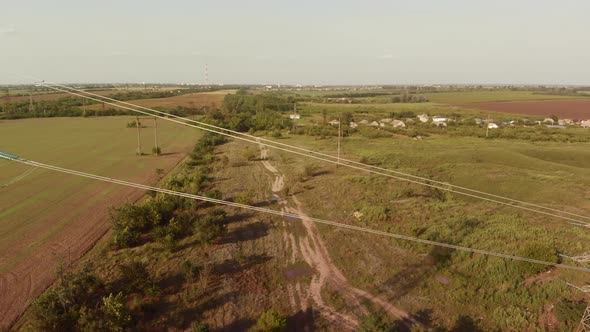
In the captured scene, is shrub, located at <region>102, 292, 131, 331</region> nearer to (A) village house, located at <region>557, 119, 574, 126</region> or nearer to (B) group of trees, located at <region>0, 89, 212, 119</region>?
(B) group of trees, located at <region>0, 89, 212, 119</region>

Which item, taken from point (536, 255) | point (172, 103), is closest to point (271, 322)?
point (536, 255)

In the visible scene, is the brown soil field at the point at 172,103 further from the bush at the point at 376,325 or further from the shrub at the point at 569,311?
the shrub at the point at 569,311

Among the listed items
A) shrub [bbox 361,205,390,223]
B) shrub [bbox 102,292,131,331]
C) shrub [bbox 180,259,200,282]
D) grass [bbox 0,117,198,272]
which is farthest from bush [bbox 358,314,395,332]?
grass [bbox 0,117,198,272]

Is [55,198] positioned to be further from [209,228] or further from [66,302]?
[66,302]

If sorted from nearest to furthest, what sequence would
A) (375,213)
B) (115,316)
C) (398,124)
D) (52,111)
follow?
1. (115,316)
2. (375,213)
3. (398,124)
4. (52,111)

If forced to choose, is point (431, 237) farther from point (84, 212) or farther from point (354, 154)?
point (354, 154)

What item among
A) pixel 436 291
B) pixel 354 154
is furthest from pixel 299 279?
pixel 354 154
